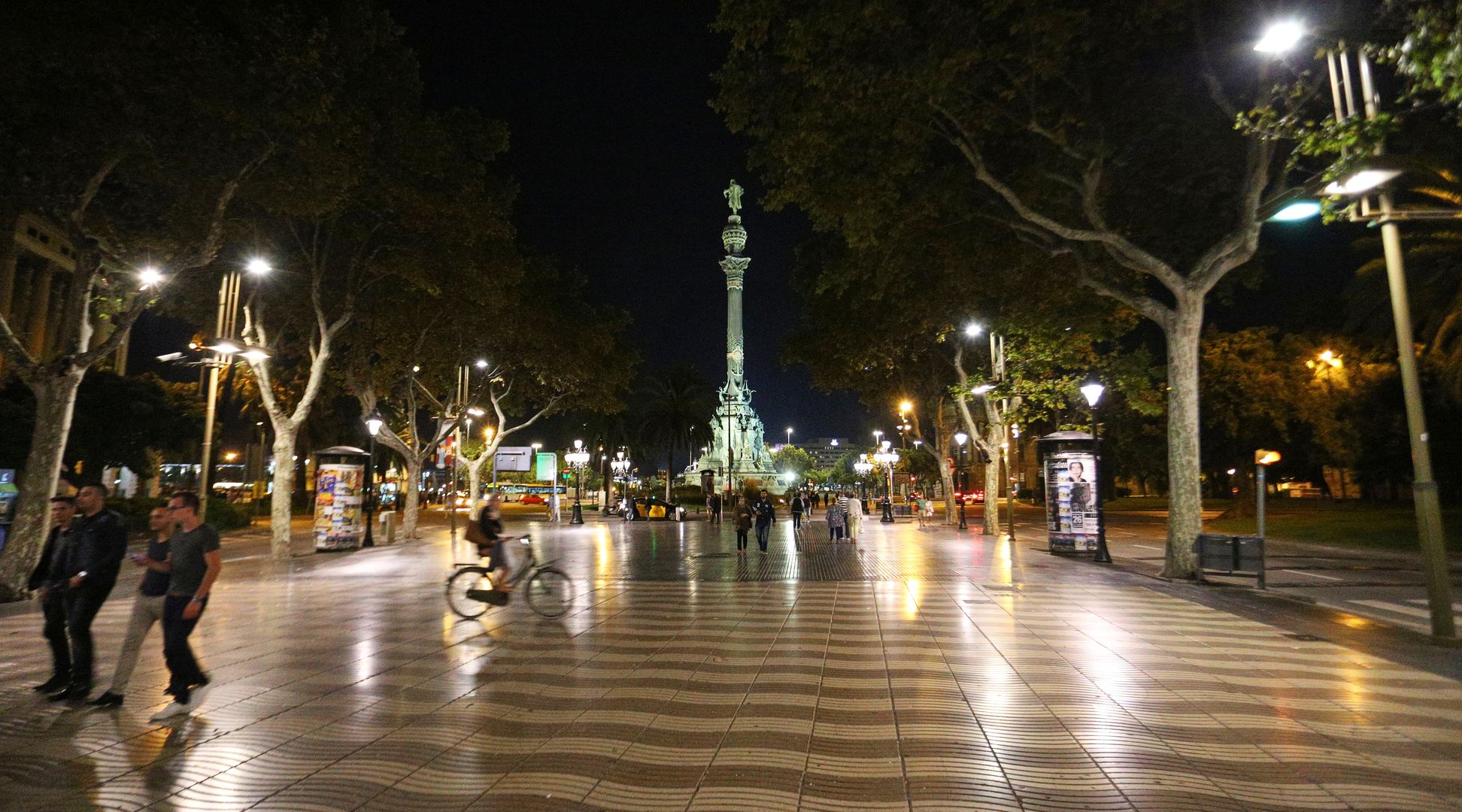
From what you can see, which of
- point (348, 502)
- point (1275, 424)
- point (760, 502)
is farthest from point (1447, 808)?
point (1275, 424)

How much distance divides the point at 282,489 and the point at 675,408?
111 feet

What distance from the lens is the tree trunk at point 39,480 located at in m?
12.6

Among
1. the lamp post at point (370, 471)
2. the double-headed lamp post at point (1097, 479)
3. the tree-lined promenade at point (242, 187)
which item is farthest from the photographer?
the lamp post at point (370, 471)

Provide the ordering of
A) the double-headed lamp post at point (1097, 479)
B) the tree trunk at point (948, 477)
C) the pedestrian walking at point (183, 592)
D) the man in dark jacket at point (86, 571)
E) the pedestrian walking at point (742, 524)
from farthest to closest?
the tree trunk at point (948, 477)
the pedestrian walking at point (742, 524)
the double-headed lamp post at point (1097, 479)
the man in dark jacket at point (86, 571)
the pedestrian walking at point (183, 592)

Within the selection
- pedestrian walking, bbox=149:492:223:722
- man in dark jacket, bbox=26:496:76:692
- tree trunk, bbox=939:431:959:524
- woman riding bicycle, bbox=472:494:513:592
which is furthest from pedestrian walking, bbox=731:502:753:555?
tree trunk, bbox=939:431:959:524

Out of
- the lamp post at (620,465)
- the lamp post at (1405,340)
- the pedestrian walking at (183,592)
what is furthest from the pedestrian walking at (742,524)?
the lamp post at (620,465)

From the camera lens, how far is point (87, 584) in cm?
627

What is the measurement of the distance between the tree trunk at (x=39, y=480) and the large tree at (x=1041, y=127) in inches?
484

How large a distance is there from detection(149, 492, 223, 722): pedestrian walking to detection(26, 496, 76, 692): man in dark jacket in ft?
3.63

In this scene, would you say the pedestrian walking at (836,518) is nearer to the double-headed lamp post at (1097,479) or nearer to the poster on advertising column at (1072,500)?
the poster on advertising column at (1072,500)

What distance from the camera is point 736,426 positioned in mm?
77312

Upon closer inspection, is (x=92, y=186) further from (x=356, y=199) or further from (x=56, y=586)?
(x=56, y=586)

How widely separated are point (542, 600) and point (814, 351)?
966 inches

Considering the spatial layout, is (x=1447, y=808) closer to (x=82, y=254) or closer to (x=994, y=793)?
(x=994, y=793)
